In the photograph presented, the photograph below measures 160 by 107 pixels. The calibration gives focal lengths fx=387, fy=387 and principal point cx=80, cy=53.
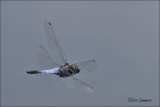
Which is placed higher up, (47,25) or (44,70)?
(47,25)

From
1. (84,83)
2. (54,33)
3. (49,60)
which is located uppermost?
(54,33)

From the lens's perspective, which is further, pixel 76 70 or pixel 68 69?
pixel 68 69

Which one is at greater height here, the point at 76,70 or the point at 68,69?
the point at 68,69

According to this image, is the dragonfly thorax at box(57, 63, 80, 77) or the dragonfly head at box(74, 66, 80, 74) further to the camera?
the dragonfly thorax at box(57, 63, 80, 77)

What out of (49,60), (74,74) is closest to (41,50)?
(49,60)

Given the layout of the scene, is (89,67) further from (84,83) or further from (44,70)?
(44,70)

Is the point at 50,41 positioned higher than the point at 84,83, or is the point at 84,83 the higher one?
the point at 50,41

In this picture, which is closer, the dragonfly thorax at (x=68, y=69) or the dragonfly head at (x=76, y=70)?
the dragonfly head at (x=76, y=70)

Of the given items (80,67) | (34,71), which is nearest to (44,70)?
(34,71)

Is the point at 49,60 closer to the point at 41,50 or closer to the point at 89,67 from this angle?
the point at 41,50
